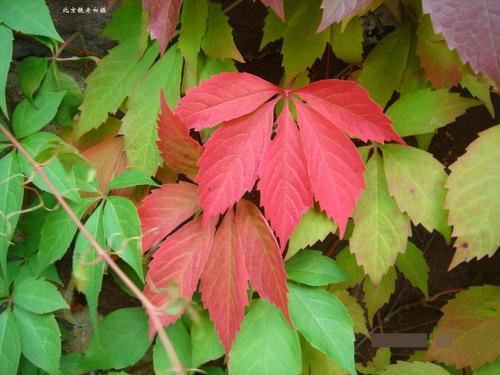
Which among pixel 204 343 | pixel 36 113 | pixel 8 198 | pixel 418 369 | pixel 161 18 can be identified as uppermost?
pixel 161 18

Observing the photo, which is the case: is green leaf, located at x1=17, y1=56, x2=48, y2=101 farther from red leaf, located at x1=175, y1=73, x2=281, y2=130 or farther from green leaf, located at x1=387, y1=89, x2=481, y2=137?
green leaf, located at x1=387, y1=89, x2=481, y2=137

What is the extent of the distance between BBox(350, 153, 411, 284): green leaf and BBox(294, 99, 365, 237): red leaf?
0.31ft

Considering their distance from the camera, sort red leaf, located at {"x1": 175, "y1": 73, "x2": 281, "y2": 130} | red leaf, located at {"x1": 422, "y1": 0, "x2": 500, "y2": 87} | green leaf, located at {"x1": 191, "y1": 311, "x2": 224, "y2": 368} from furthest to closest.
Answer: green leaf, located at {"x1": 191, "y1": 311, "x2": 224, "y2": 368} → red leaf, located at {"x1": 175, "y1": 73, "x2": 281, "y2": 130} → red leaf, located at {"x1": 422, "y1": 0, "x2": 500, "y2": 87}

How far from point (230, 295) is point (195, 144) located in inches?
8.2

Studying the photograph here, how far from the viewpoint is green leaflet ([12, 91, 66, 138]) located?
29.8 inches

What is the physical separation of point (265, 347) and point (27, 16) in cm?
58

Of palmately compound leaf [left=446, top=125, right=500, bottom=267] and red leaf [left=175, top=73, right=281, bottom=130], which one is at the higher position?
red leaf [left=175, top=73, right=281, bottom=130]

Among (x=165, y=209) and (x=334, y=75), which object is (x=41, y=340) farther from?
(x=334, y=75)

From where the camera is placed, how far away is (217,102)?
2.09ft

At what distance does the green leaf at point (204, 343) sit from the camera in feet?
2.40

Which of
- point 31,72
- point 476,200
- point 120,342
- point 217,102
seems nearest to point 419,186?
point 476,200

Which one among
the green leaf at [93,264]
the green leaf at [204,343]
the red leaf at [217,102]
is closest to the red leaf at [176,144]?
the red leaf at [217,102]

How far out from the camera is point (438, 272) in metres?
1.07

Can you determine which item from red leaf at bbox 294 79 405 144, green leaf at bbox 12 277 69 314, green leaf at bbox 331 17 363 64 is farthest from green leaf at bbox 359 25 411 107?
green leaf at bbox 12 277 69 314
